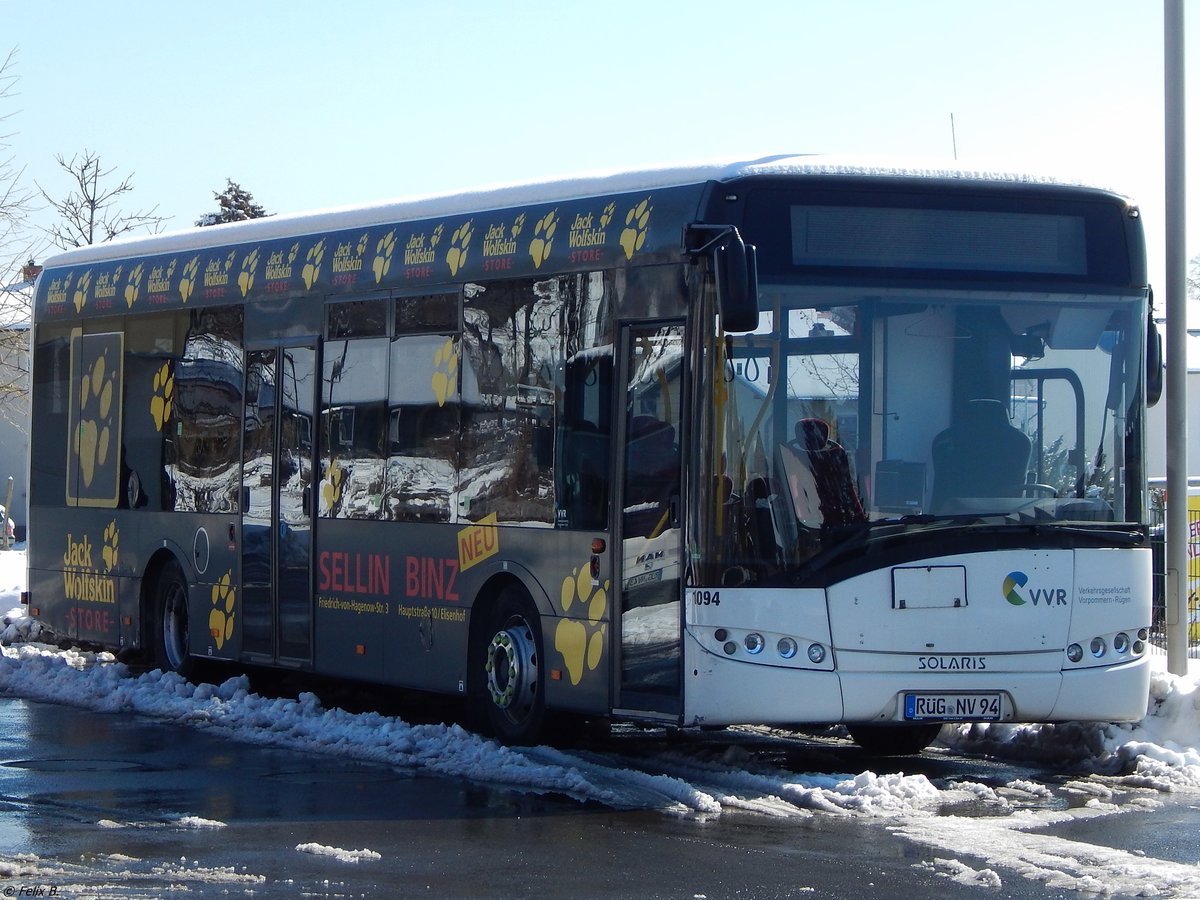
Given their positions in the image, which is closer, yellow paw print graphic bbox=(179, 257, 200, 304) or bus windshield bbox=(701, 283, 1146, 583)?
bus windshield bbox=(701, 283, 1146, 583)

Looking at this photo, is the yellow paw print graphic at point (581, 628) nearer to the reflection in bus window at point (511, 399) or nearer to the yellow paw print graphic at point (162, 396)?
the reflection in bus window at point (511, 399)

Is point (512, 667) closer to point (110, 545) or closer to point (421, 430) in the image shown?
point (421, 430)

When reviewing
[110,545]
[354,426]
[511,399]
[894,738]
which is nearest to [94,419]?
[110,545]

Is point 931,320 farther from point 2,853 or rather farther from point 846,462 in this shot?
point 2,853

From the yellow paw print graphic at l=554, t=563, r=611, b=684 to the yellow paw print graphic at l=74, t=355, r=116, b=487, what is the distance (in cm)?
683

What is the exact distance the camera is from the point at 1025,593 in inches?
418

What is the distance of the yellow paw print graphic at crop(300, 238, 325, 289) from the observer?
47.1ft

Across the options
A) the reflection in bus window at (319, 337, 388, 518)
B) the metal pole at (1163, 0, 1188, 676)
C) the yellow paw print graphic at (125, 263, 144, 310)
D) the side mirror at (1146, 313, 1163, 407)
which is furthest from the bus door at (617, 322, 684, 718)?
the yellow paw print graphic at (125, 263, 144, 310)

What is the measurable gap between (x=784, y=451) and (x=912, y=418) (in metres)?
0.75

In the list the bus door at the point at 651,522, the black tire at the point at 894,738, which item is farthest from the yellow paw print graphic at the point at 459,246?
the black tire at the point at 894,738

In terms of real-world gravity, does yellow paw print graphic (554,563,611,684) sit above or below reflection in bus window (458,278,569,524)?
below

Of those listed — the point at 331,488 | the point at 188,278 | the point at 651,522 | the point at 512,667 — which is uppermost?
the point at 188,278

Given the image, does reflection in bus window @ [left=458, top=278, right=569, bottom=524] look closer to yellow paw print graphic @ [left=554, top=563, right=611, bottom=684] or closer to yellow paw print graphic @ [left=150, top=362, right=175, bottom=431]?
yellow paw print graphic @ [left=554, top=563, right=611, bottom=684]

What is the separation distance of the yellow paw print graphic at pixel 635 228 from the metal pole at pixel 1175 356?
4.34 meters
